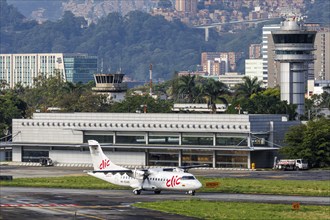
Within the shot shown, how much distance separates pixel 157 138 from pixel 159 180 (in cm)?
5483

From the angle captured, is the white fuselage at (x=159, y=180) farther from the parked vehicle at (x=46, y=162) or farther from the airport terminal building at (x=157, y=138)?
the parked vehicle at (x=46, y=162)

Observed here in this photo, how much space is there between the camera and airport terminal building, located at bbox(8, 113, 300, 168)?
164 meters

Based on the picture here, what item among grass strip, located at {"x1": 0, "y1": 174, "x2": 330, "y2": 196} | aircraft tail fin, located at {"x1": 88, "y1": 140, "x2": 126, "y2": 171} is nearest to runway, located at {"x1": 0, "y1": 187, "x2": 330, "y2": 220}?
aircraft tail fin, located at {"x1": 88, "y1": 140, "x2": 126, "y2": 171}

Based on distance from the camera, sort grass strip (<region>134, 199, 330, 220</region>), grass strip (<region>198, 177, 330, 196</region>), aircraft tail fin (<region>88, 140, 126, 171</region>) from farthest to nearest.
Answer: aircraft tail fin (<region>88, 140, 126, 171</region>) < grass strip (<region>198, 177, 330, 196</region>) < grass strip (<region>134, 199, 330, 220</region>)

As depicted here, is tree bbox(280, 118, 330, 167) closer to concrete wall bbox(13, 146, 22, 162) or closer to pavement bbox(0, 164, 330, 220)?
pavement bbox(0, 164, 330, 220)

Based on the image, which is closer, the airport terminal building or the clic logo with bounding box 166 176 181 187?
the clic logo with bounding box 166 176 181 187

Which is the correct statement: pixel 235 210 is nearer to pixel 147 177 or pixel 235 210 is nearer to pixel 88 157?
pixel 147 177

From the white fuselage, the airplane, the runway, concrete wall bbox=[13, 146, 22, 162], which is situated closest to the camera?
the runway

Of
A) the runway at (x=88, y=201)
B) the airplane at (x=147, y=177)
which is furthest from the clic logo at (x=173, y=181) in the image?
the runway at (x=88, y=201)

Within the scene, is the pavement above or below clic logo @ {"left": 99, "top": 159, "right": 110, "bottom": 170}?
below

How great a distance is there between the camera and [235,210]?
3863 inches

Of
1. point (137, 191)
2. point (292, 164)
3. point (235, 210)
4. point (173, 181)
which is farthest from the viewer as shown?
point (292, 164)

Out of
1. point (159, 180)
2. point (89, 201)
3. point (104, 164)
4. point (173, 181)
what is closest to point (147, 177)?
point (159, 180)

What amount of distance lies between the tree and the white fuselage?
48448mm
